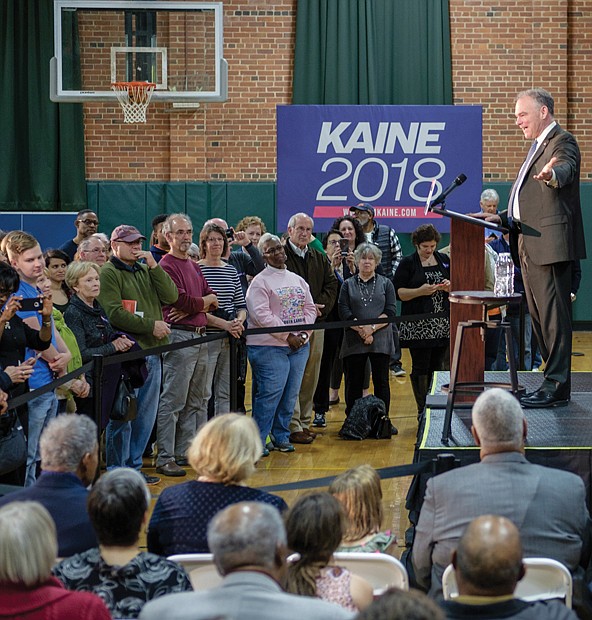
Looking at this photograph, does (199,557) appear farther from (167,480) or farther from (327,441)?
(327,441)

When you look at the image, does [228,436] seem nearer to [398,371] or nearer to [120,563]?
[120,563]

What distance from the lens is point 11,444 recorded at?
4.62 m

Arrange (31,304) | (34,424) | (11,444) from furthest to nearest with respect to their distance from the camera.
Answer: (34,424)
(31,304)
(11,444)

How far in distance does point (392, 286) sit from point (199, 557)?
5.13m

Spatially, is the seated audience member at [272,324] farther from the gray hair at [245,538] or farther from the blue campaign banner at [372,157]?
the blue campaign banner at [372,157]

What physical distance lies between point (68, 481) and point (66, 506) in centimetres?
9

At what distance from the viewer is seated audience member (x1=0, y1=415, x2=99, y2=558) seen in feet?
10.4

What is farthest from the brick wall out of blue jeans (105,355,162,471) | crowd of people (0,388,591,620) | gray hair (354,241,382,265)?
crowd of people (0,388,591,620)

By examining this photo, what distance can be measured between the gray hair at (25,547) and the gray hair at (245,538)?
1.28 feet

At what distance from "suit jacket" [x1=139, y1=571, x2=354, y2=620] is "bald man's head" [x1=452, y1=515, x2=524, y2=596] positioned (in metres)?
0.31

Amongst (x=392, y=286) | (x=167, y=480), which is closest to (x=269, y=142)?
(x=392, y=286)

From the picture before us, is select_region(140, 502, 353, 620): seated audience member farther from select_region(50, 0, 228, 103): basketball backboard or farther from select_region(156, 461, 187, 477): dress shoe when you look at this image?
select_region(50, 0, 228, 103): basketball backboard

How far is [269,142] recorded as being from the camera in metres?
13.0

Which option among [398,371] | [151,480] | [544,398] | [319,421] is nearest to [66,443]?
[544,398]
